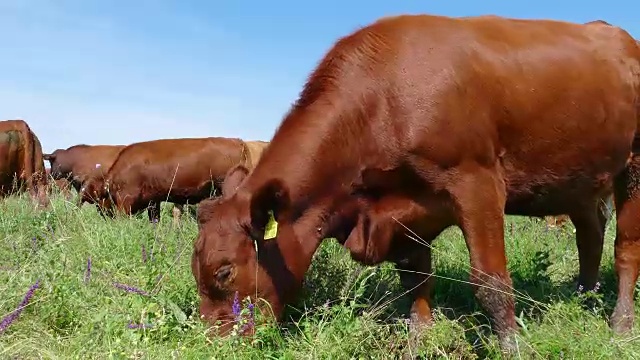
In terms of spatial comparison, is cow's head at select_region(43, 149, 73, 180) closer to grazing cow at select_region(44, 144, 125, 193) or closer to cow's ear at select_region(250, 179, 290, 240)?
grazing cow at select_region(44, 144, 125, 193)

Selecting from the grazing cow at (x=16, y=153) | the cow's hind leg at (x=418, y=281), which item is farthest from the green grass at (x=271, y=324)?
the grazing cow at (x=16, y=153)

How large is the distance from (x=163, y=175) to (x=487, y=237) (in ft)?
36.9

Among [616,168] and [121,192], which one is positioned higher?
[616,168]

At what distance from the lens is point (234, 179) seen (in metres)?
4.13

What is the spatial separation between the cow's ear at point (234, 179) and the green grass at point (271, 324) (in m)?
0.73

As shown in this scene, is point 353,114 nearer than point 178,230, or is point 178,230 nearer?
point 353,114

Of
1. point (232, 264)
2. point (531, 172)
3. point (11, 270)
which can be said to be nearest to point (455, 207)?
point (531, 172)

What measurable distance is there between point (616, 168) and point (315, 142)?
2.28m

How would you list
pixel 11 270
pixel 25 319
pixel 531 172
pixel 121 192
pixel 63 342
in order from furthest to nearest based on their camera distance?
pixel 121 192 < pixel 11 270 < pixel 531 172 < pixel 25 319 < pixel 63 342

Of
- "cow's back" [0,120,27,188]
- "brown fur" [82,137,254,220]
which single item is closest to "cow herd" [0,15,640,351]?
"brown fur" [82,137,254,220]

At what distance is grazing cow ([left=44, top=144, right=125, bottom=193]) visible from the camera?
752 inches

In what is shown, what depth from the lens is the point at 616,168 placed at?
451 cm

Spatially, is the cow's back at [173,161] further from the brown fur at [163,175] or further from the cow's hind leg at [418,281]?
the cow's hind leg at [418,281]

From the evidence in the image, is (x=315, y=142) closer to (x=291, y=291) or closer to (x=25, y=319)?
(x=291, y=291)
